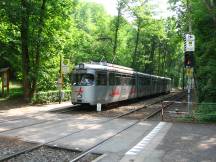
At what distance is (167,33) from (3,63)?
1208 inches

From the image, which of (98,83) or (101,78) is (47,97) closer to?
(101,78)

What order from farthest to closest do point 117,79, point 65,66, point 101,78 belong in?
point 65,66 → point 117,79 → point 101,78

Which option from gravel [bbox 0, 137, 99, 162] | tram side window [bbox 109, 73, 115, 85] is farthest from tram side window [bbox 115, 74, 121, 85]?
gravel [bbox 0, 137, 99, 162]

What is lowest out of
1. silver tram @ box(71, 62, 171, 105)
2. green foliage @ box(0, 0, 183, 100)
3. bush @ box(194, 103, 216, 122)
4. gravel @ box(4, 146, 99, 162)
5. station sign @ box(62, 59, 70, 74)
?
gravel @ box(4, 146, 99, 162)

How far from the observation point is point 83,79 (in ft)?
84.9

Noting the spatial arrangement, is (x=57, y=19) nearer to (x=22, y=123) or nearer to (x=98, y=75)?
(x=98, y=75)

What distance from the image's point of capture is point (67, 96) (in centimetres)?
3538

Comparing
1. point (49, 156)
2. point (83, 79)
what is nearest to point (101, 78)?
point (83, 79)

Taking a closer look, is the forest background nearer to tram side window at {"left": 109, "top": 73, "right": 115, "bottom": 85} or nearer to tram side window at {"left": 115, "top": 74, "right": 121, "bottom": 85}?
tram side window at {"left": 115, "top": 74, "right": 121, "bottom": 85}

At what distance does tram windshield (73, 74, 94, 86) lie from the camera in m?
25.7

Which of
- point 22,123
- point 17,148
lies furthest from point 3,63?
point 17,148

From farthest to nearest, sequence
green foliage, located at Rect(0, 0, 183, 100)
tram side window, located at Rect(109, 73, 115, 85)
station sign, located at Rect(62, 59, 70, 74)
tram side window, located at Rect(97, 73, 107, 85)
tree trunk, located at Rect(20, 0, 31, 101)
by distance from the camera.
→ station sign, located at Rect(62, 59, 70, 74), green foliage, located at Rect(0, 0, 183, 100), tree trunk, located at Rect(20, 0, 31, 101), tram side window, located at Rect(109, 73, 115, 85), tram side window, located at Rect(97, 73, 107, 85)

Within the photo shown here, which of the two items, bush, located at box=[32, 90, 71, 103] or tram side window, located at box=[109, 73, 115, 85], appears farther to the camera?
bush, located at box=[32, 90, 71, 103]

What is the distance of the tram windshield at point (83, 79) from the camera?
25672 millimetres
